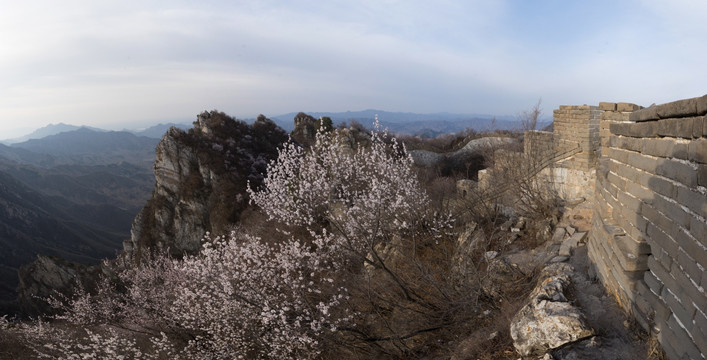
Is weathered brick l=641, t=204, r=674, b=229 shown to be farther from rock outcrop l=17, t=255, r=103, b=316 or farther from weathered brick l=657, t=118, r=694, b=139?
rock outcrop l=17, t=255, r=103, b=316

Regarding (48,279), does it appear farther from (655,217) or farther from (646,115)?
(646,115)

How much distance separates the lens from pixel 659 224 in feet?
11.9

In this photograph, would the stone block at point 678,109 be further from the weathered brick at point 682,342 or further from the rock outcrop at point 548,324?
the rock outcrop at point 548,324

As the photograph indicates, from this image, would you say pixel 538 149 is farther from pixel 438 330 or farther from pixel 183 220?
pixel 183 220

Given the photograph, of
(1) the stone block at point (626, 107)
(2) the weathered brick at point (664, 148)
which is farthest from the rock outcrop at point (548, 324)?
(1) the stone block at point (626, 107)

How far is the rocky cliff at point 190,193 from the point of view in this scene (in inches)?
1120

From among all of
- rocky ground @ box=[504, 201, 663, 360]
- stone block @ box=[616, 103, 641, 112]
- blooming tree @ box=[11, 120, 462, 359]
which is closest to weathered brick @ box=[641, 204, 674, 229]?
rocky ground @ box=[504, 201, 663, 360]

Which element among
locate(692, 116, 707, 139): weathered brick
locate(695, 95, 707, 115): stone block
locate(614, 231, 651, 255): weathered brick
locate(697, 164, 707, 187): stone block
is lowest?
locate(614, 231, 651, 255): weathered brick

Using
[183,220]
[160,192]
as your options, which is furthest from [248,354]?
[160,192]

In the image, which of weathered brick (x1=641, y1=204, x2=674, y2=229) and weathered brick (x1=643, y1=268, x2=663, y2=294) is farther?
weathered brick (x1=643, y1=268, x2=663, y2=294)

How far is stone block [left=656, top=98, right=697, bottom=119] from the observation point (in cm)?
299

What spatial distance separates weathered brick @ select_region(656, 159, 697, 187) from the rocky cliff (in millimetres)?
26441

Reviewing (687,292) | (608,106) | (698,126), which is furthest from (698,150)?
(608,106)

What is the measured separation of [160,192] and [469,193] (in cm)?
2635
